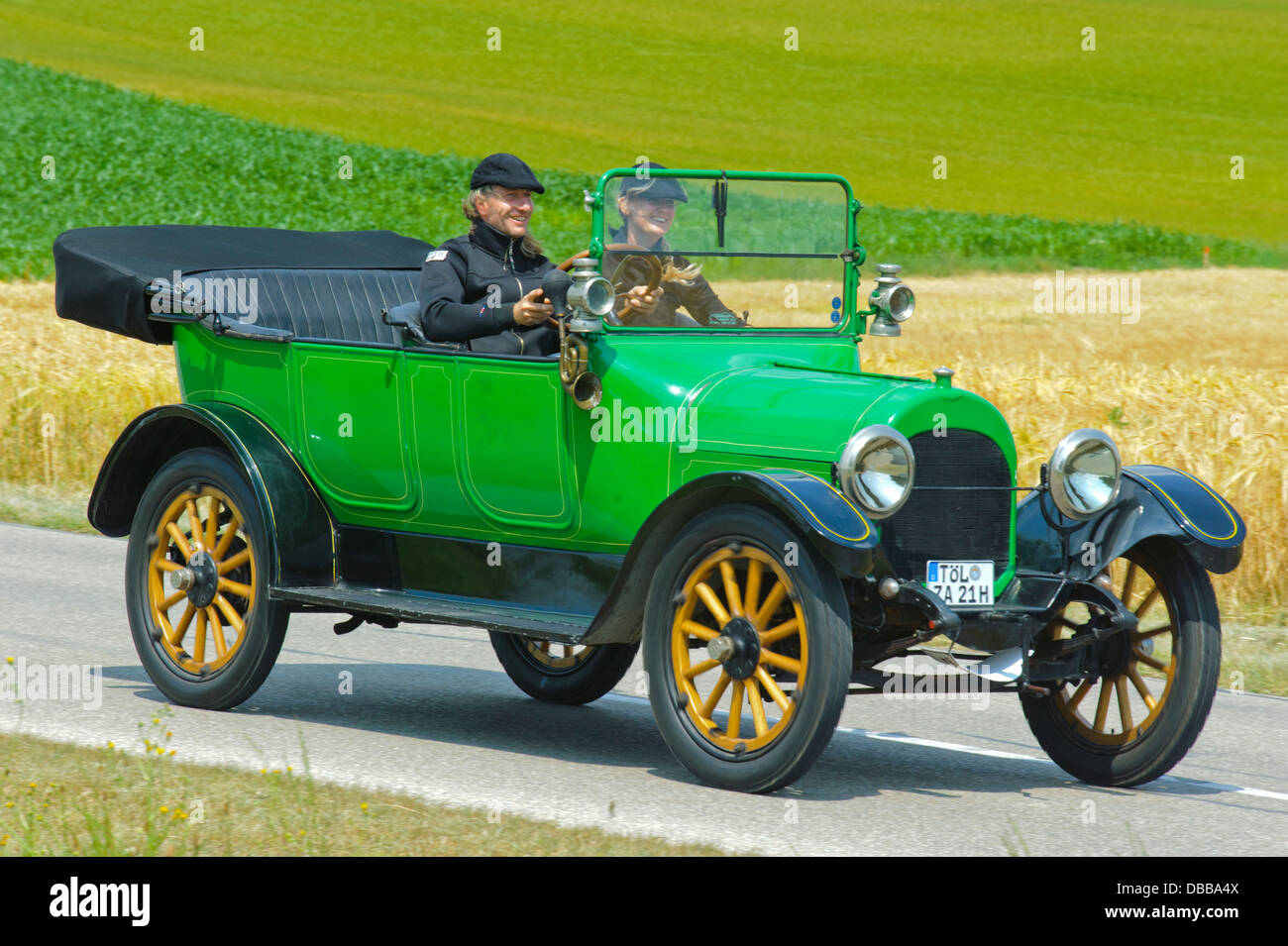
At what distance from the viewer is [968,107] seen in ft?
209

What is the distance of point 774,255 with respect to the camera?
772cm

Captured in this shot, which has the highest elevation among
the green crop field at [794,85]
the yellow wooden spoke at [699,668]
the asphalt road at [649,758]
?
the green crop field at [794,85]

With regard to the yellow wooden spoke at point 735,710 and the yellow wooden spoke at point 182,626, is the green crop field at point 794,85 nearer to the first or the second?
the yellow wooden spoke at point 182,626

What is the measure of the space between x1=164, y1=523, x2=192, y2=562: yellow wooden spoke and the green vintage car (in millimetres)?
37

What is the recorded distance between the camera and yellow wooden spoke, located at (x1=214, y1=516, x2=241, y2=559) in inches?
307

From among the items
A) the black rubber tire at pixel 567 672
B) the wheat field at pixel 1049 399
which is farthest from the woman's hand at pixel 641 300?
the wheat field at pixel 1049 399

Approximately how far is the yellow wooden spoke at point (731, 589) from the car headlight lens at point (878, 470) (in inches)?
17.5

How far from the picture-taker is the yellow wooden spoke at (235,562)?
25.5 ft

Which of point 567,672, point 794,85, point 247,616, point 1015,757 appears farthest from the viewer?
point 794,85

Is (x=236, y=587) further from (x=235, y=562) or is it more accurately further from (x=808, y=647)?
(x=808, y=647)

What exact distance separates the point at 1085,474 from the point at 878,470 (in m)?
0.91

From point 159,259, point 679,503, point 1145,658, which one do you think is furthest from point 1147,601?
point 159,259
